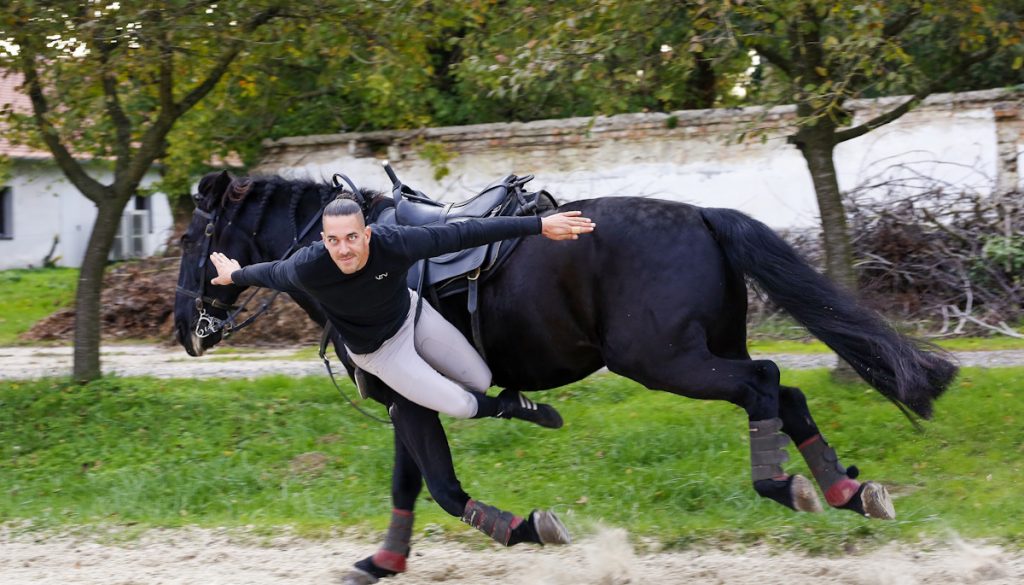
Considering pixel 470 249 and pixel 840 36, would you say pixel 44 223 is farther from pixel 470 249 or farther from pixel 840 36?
pixel 470 249

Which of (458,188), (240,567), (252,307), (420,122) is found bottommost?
(240,567)

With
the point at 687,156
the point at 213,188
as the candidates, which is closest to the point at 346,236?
the point at 213,188

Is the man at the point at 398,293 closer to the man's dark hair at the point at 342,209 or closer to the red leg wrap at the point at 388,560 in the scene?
the man's dark hair at the point at 342,209

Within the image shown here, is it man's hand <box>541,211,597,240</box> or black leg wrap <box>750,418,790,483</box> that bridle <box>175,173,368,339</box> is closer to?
man's hand <box>541,211,597,240</box>

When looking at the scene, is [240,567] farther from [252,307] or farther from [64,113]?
[252,307]

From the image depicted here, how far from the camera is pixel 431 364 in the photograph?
17.9ft

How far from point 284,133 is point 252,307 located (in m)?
4.41

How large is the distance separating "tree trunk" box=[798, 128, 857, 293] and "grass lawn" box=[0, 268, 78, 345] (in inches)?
432

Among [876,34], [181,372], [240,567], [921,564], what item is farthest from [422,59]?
[921,564]

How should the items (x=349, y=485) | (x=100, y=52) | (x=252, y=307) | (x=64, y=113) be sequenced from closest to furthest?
(x=349, y=485) → (x=100, y=52) → (x=64, y=113) → (x=252, y=307)

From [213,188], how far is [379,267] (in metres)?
1.85

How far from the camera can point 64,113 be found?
33.9 feet

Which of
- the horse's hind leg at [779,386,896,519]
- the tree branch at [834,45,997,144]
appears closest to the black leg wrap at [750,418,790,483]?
the horse's hind leg at [779,386,896,519]

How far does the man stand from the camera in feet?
15.9
